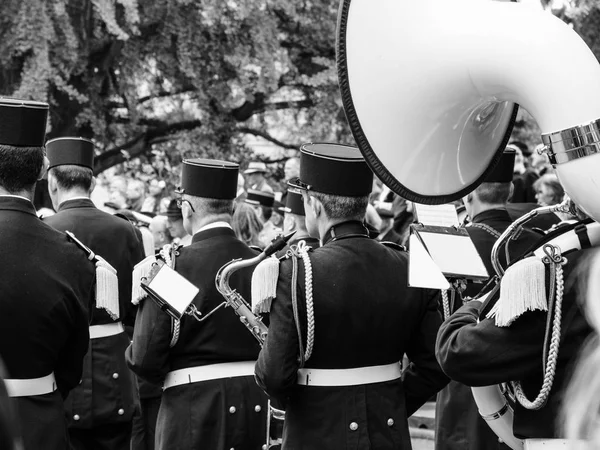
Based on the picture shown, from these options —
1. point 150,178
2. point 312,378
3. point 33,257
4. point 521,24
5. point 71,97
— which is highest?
point 521,24

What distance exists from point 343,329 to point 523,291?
1083mm

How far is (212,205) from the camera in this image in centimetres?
472

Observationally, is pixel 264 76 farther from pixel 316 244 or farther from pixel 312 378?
pixel 312 378

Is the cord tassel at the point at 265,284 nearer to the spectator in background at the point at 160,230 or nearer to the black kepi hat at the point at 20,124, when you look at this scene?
the black kepi hat at the point at 20,124

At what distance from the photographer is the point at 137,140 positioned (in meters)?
13.8

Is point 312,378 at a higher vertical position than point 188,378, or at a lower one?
higher

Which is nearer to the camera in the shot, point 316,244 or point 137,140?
point 316,244

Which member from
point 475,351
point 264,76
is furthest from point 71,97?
point 475,351

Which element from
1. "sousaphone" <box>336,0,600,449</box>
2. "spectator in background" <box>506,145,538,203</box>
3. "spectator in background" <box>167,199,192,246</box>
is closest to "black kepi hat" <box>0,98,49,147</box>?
"sousaphone" <box>336,0,600,449</box>

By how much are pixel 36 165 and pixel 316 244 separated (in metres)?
2.00

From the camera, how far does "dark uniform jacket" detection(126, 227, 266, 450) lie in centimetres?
433

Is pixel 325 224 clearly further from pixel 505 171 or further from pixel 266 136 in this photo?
pixel 266 136

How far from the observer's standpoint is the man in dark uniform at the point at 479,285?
4.90m

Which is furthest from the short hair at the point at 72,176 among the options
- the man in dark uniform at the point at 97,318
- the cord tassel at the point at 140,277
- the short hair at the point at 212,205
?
the cord tassel at the point at 140,277
